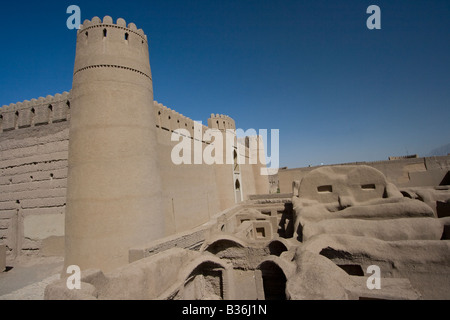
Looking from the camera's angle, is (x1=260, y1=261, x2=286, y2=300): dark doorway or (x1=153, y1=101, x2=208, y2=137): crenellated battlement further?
(x1=153, y1=101, x2=208, y2=137): crenellated battlement

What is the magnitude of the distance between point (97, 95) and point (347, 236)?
7701 millimetres

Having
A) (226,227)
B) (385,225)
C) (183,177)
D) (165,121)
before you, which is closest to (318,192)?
(385,225)

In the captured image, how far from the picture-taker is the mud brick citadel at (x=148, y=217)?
4.43m

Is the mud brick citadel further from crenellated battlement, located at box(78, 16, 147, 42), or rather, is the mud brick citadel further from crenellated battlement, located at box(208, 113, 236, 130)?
crenellated battlement, located at box(208, 113, 236, 130)

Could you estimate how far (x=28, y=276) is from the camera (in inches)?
295

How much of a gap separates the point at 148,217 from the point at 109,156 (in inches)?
84.2

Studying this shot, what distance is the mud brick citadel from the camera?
443 cm

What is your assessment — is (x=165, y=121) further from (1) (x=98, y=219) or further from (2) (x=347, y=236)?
(2) (x=347, y=236)

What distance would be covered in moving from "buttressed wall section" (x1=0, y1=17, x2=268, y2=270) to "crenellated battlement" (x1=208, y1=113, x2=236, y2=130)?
6.65 metres

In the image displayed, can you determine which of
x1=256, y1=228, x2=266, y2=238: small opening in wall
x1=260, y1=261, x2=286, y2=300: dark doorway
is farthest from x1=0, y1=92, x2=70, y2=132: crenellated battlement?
x1=256, y1=228, x2=266, y2=238: small opening in wall

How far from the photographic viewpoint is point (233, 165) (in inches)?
711
